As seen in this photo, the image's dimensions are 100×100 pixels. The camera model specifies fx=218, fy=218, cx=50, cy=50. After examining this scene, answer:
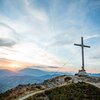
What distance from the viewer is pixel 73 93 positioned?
3941cm

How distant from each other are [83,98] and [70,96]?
229 cm

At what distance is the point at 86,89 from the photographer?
41.9m

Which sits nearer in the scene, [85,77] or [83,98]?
[83,98]

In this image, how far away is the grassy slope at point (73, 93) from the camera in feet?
124

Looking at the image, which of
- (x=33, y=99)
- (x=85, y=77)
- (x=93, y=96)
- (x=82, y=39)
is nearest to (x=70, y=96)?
(x=93, y=96)

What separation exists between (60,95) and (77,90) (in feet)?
14.0

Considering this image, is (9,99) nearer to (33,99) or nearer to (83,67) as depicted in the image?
(33,99)

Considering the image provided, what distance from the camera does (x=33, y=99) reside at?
122ft

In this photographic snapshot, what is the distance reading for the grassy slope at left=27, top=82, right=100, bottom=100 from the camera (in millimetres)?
37875

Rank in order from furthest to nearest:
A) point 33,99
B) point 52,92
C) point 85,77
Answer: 1. point 85,77
2. point 52,92
3. point 33,99

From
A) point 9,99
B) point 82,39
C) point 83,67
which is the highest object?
point 82,39

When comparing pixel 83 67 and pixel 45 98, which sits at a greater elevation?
pixel 83 67

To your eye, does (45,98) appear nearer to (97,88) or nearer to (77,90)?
(77,90)

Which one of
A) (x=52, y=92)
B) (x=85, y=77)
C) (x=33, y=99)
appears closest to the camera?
(x=33, y=99)
